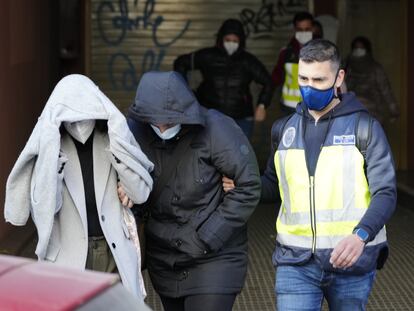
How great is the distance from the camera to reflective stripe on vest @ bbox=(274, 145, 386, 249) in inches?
186

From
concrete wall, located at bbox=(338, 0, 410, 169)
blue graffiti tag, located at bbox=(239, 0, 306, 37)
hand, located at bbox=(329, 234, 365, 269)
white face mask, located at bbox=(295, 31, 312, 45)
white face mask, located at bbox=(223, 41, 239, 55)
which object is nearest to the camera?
hand, located at bbox=(329, 234, 365, 269)

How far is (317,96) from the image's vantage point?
191 inches

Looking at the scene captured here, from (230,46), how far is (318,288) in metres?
6.44

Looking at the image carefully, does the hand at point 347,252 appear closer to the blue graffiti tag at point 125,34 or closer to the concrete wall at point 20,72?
the concrete wall at point 20,72

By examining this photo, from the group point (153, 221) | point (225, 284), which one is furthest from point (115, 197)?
point (225, 284)

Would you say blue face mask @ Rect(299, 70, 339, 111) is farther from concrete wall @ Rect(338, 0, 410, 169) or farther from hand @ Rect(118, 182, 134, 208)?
concrete wall @ Rect(338, 0, 410, 169)

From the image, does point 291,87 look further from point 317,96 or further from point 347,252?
point 347,252

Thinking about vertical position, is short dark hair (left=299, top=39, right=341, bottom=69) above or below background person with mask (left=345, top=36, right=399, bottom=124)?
above

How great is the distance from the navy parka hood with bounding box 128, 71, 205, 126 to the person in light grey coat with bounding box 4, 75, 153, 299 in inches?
7.5

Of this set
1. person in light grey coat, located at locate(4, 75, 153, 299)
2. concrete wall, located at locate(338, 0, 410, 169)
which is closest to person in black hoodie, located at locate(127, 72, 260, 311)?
person in light grey coat, located at locate(4, 75, 153, 299)

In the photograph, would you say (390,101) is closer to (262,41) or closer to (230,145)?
(262,41)

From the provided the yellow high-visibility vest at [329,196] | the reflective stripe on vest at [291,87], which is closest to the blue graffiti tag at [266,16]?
the reflective stripe on vest at [291,87]

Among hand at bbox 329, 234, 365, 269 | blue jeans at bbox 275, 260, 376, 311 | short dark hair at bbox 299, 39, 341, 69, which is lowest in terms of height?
blue jeans at bbox 275, 260, 376, 311

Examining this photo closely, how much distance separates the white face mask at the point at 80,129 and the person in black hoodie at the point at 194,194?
0.29m
